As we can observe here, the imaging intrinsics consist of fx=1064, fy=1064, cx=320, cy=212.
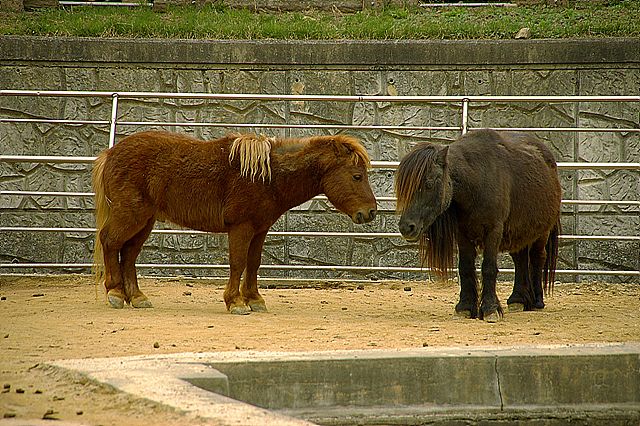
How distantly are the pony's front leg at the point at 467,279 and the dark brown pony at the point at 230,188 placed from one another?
2.20 ft

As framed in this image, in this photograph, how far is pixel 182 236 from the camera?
10.0 metres

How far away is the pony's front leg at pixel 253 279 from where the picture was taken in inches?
293

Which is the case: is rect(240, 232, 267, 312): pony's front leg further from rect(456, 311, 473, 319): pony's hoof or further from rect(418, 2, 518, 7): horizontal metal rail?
rect(418, 2, 518, 7): horizontal metal rail

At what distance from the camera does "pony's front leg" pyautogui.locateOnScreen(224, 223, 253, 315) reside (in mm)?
7211

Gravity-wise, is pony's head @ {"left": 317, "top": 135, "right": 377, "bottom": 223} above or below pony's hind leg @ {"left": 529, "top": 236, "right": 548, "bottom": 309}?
above

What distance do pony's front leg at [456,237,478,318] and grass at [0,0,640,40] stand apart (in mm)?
3874

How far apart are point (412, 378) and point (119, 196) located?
3230mm

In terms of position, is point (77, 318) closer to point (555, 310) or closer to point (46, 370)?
point (46, 370)

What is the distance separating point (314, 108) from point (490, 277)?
139 inches

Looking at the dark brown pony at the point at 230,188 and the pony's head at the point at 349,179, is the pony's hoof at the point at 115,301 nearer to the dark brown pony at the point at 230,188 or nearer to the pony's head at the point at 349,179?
the dark brown pony at the point at 230,188

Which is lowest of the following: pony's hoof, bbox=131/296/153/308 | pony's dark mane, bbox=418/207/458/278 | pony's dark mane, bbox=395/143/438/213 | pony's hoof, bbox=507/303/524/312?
pony's hoof, bbox=507/303/524/312

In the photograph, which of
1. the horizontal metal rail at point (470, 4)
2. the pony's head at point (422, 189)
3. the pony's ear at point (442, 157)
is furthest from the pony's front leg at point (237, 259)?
the horizontal metal rail at point (470, 4)

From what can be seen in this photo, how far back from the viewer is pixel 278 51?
1008 centimetres

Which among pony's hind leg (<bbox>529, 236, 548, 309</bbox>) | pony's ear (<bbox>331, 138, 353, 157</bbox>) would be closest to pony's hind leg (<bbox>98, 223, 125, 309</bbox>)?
pony's ear (<bbox>331, 138, 353, 157</bbox>)
